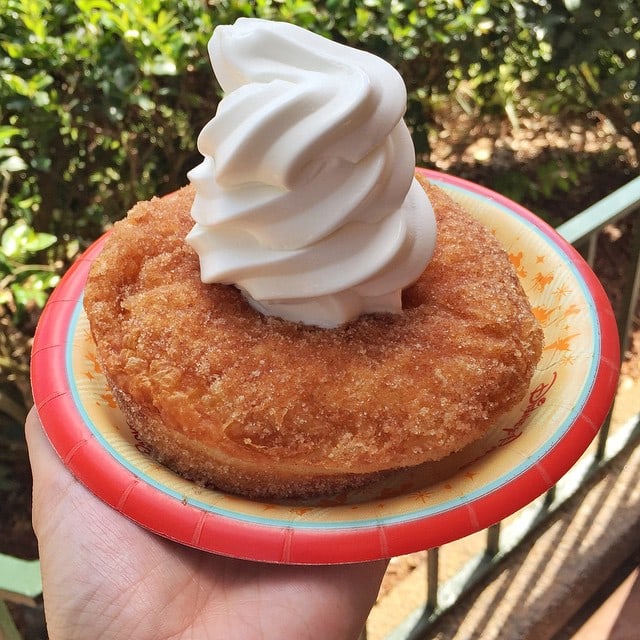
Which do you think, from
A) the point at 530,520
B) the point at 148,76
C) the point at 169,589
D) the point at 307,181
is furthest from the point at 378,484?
the point at 148,76

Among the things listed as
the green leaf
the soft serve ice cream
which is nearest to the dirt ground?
the green leaf

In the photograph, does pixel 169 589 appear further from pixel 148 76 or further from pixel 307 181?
pixel 148 76

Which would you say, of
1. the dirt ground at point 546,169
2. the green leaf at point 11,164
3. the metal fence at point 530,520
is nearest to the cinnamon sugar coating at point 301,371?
the metal fence at point 530,520

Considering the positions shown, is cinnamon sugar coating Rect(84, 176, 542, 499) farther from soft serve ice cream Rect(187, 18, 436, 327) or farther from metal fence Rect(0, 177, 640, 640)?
metal fence Rect(0, 177, 640, 640)

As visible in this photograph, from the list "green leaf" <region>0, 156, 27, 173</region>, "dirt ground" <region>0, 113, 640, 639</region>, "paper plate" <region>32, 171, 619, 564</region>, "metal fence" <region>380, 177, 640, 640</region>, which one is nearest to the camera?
"paper plate" <region>32, 171, 619, 564</region>

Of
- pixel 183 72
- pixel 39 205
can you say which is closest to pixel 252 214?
pixel 183 72

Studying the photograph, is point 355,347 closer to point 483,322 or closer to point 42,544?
point 483,322
